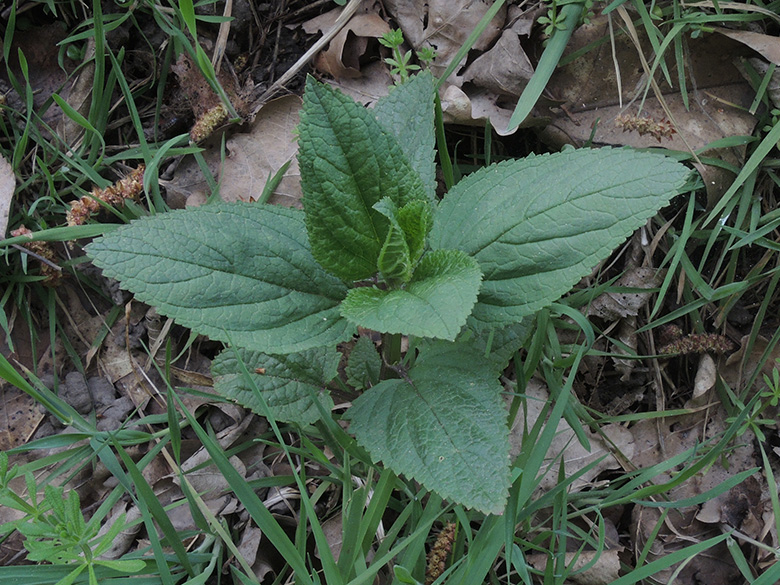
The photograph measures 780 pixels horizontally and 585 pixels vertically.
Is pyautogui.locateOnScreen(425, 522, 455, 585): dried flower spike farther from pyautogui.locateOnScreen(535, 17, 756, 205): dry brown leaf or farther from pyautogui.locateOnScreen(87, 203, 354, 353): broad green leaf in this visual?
pyautogui.locateOnScreen(535, 17, 756, 205): dry brown leaf

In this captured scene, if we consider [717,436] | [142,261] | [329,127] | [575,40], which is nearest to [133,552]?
[142,261]

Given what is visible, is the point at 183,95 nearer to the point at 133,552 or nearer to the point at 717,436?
the point at 133,552

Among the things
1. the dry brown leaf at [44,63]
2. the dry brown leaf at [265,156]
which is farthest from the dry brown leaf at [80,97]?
the dry brown leaf at [265,156]

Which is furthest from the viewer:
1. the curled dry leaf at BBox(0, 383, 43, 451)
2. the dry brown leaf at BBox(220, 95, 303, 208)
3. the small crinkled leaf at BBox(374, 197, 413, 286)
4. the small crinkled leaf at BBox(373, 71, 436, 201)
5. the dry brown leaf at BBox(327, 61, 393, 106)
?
the dry brown leaf at BBox(327, 61, 393, 106)

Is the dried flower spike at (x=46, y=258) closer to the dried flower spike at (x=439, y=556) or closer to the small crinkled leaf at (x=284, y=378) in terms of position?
the small crinkled leaf at (x=284, y=378)

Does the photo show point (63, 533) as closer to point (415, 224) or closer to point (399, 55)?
point (415, 224)

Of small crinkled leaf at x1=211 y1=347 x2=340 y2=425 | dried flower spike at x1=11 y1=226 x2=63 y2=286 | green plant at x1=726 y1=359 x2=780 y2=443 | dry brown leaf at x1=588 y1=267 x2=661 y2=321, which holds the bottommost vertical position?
green plant at x1=726 y1=359 x2=780 y2=443

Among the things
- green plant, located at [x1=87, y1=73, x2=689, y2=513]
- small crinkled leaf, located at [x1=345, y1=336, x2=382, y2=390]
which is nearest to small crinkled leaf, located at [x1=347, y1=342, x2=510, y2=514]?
green plant, located at [x1=87, y1=73, x2=689, y2=513]
